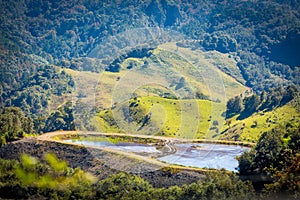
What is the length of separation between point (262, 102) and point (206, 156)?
166 ft

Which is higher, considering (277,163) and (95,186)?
(277,163)

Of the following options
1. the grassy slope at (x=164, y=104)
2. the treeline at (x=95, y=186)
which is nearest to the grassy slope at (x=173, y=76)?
the grassy slope at (x=164, y=104)

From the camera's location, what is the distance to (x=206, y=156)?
4581 centimetres

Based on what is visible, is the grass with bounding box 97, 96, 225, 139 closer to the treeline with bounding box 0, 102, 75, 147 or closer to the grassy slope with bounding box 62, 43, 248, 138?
the grassy slope with bounding box 62, 43, 248, 138

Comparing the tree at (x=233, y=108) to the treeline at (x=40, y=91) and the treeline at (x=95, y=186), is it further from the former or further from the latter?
the treeline at (x=40, y=91)

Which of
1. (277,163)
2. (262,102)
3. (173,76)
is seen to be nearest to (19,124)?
(173,76)

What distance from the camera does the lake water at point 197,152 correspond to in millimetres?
43000

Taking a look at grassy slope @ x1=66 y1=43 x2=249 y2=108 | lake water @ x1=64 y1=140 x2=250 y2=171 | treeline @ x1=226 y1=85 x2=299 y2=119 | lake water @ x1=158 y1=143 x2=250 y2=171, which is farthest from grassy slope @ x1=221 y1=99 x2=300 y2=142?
lake water @ x1=64 y1=140 x2=250 y2=171

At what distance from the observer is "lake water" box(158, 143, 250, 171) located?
4285 centimetres

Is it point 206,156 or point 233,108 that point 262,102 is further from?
point 206,156

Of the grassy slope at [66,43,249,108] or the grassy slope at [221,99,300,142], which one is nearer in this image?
the grassy slope at [66,43,249,108]

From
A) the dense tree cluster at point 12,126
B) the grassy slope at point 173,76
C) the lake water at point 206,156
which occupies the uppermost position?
the grassy slope at point 173,76

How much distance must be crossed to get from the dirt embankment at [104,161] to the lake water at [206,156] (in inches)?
60.7

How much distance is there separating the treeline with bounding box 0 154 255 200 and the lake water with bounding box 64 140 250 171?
3460 millimetres
